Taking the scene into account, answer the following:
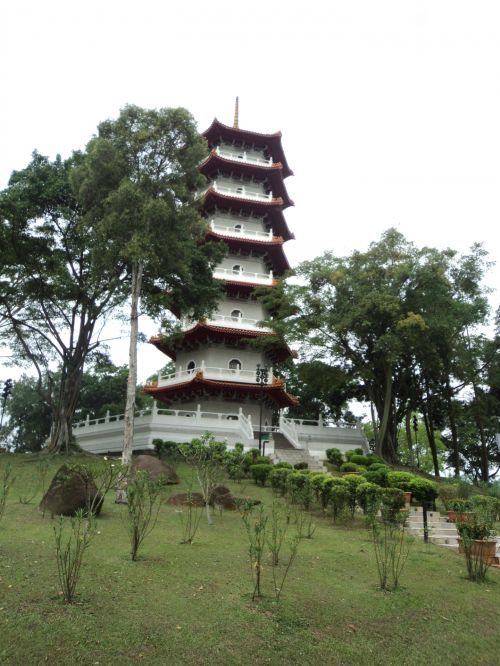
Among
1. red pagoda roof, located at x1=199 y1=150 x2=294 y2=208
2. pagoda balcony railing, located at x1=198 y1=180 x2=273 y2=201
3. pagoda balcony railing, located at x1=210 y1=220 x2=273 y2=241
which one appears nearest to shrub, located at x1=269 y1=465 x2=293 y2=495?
pagoda balcony railing, located at x1=210 y1=220 x2=273 y2=241

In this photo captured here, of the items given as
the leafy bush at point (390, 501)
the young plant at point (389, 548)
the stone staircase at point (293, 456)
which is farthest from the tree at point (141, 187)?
the stone staircase at point (293, 456)

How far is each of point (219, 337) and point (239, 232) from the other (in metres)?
6.77

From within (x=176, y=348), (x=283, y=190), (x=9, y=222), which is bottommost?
(x=176, y=348)

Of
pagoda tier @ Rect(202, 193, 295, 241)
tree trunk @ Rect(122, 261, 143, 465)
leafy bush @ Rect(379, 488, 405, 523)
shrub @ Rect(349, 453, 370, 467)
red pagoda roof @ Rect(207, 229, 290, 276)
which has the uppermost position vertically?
pagoda tier @ Rect(202, 193, 295, 241)

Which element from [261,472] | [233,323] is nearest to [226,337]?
[233,323]

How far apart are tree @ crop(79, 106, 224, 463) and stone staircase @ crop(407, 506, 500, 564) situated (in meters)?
7.79

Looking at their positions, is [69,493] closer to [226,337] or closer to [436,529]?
[436,529]

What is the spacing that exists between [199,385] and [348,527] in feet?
49.8

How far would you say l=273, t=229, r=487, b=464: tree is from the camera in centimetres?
2416

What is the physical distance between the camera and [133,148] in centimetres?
1548

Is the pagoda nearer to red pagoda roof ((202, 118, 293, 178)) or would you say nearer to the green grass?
red pagoda roof ((202, 118, 293, 178))

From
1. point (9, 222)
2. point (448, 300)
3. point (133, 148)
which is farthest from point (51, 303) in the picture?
point (448, 300)

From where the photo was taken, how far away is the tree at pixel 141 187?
15055 millimetres

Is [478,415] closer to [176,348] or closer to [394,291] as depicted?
[394,291]
